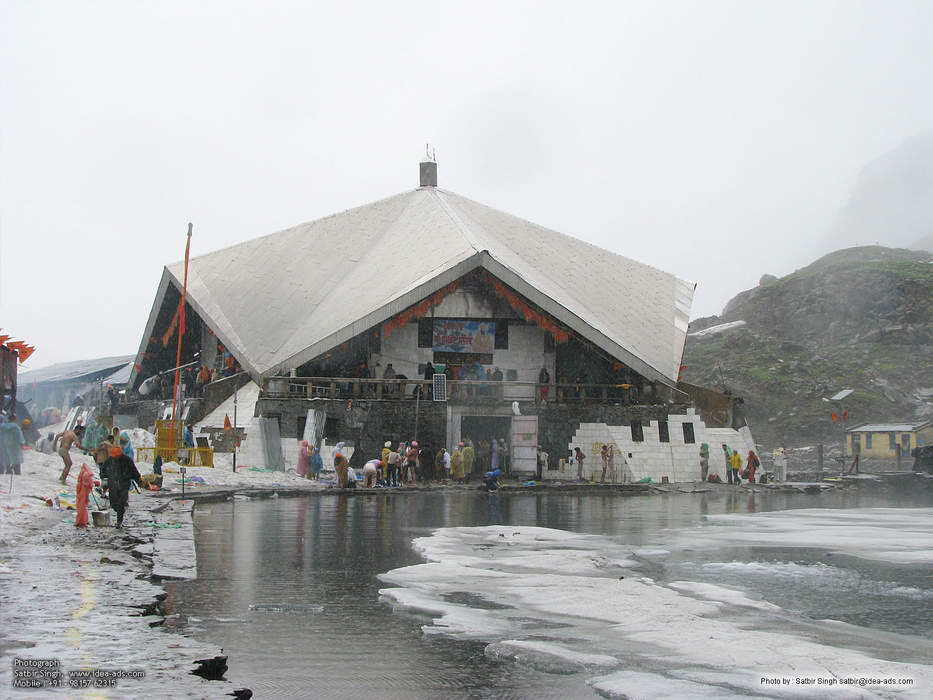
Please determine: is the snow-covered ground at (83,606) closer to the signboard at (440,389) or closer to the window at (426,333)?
the signboard at (440,389)

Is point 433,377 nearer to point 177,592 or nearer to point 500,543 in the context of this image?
point 500,543

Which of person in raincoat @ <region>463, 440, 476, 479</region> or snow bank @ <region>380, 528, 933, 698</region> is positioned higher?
person in raincoat @ <region>463, 440, 476, 479</region>

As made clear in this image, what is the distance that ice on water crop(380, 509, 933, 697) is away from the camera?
247 inches

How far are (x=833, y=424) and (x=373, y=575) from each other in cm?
6437

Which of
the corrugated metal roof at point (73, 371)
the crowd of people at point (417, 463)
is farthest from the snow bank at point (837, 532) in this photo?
the corrugated metal roof at point (73, 371)

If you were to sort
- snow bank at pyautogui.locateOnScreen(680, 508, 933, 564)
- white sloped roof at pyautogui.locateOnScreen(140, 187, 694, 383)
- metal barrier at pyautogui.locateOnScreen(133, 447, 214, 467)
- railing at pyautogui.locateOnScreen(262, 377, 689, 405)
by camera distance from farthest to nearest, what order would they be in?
1. white sloped roof at pyautogui.locateOnScreen(140, 187, 694, 383)
2. railing at pyautogui.locateOnScreen(262, 377, 689, 405)
3. metal barrier at pyautogui.locateOnScreen(133, 447, 214, 467)
4. snow bank at pyautogui.locateOnScreen(680, 508, 933, 564)

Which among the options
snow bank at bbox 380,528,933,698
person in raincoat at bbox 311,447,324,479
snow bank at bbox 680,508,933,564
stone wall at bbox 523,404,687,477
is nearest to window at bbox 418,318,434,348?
stone wall at bbox 523,404,687,477

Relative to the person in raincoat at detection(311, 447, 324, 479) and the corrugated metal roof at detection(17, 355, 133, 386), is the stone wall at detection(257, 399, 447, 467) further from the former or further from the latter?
the corrugated metal roof at detection(17, 355, 133, 386)

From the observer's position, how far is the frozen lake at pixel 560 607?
6.33 m

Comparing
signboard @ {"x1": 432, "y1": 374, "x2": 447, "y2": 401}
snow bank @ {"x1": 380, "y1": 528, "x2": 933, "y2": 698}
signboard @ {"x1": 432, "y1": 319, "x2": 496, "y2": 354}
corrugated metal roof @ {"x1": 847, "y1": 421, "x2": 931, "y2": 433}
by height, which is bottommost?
snow bank @ {"x1": 380, "y1": 528, "x2": 933, "y2": 698}

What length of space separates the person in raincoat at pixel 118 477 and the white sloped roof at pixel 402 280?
65.1 feet

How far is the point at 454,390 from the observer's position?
3519 centimetres

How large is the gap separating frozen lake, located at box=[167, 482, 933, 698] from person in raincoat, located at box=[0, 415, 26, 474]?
4153mm

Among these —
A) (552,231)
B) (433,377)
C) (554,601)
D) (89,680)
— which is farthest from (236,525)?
(552,231)
